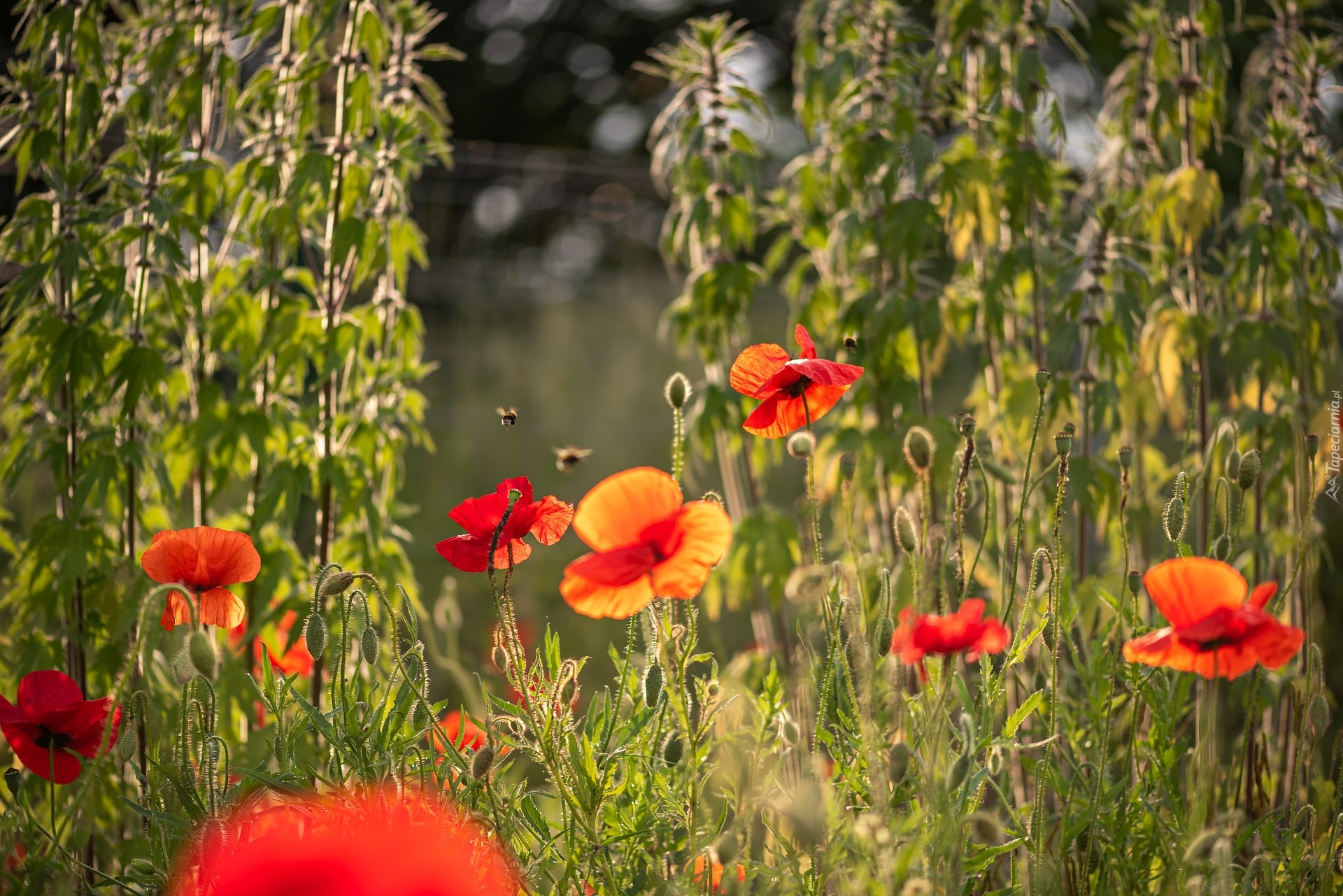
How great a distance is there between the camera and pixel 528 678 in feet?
4.19

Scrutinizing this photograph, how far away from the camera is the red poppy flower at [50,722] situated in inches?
48.3

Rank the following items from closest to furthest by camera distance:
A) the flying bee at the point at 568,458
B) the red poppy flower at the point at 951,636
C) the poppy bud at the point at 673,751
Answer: the red poppy flower at the point at 951,636 < the poppy bud at the point at 673,751 < the flying bee at the point at 568,458

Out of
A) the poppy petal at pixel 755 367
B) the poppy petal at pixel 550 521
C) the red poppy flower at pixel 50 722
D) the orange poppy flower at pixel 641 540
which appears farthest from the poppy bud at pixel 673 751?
the red poppy flower at pixel 50 722

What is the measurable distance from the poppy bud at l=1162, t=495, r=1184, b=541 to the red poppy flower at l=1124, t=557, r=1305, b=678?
7.0 inches

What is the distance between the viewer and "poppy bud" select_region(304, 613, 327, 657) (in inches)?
43.2

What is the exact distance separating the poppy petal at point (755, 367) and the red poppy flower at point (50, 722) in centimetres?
82

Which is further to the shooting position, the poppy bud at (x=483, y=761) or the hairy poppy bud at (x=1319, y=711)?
the hairy poppy bud at (x=1319, y=711)

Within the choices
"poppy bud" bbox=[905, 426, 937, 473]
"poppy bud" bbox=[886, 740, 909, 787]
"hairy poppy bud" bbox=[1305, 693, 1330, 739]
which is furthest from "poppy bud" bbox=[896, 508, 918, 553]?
"hairy poppy bud" bbox=[1305, 693, 1330, 739]

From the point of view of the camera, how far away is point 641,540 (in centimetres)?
99

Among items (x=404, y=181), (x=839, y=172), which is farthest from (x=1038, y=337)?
(x=404, y=181)

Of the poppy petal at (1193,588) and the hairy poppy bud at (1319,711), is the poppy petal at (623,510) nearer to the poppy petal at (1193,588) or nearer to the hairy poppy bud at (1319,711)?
the poppy petal at (1193,588)

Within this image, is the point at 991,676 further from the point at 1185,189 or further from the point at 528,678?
the point at 1185,189

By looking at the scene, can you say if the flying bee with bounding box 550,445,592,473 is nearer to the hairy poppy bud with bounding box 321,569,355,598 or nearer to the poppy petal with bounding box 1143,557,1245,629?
the hairy poppy bud with bounding box 321,569,355,598

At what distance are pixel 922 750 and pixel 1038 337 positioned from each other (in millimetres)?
1258
